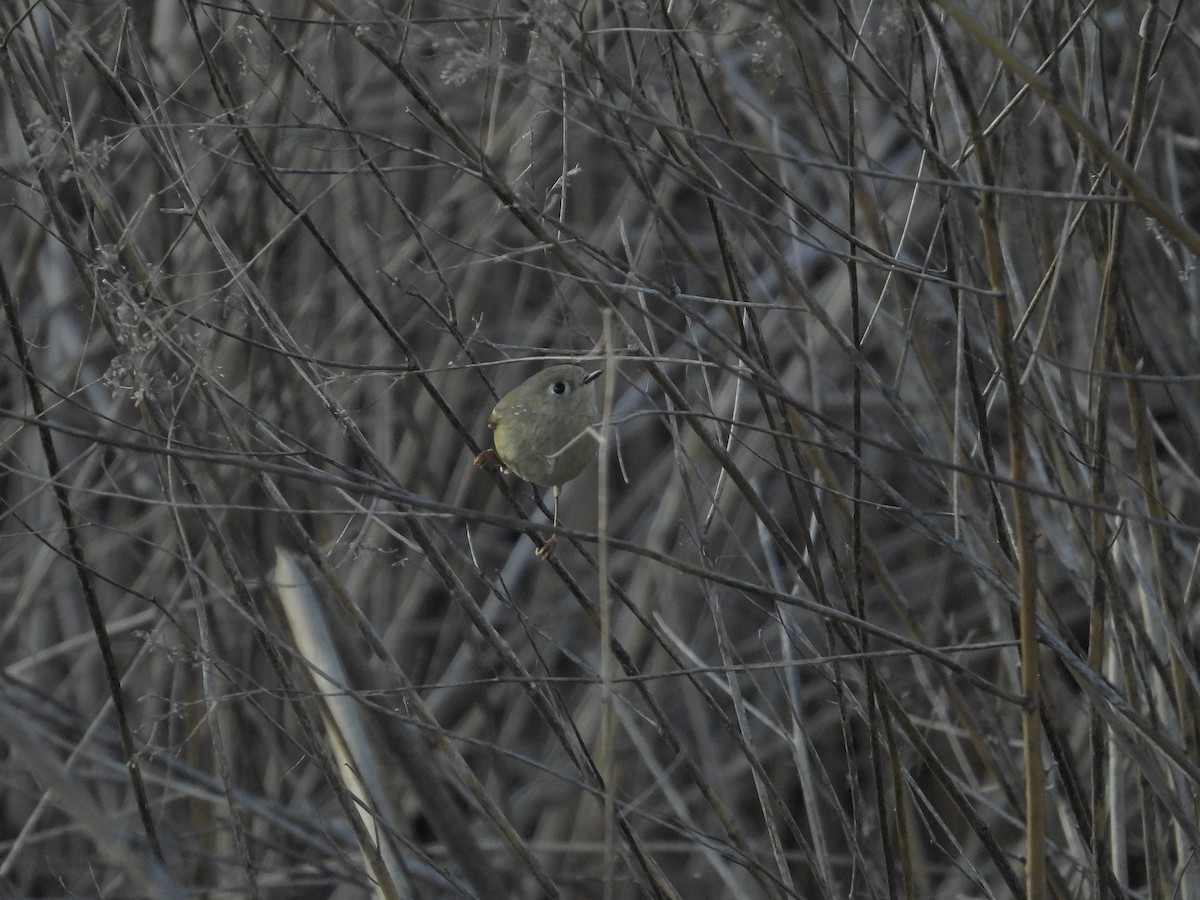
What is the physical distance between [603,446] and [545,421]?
4.09 ft

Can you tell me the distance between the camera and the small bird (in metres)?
2.21

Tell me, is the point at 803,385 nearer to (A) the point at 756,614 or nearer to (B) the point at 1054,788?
(A) the point at 756,614

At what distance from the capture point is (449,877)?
1643 mm

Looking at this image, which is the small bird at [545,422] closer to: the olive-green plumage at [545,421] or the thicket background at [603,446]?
the olive-green plumage at [545,421]

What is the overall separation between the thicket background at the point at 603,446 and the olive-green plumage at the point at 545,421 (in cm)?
12

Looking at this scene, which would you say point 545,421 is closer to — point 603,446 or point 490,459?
point 490,459

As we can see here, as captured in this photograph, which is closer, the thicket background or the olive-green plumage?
the thicket background

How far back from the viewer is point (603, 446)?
100cm

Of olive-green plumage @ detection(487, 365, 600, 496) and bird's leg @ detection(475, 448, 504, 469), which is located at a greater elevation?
olive-green plumage @ detection(487, 365, 600, 496)

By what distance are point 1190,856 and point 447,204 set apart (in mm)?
2856

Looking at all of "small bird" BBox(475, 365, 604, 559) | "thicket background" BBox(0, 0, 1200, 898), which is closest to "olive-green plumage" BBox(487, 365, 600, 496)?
"small bird" BBox(475, 365, 604, 559)

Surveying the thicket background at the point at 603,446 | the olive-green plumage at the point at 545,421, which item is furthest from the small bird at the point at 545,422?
the thicket background at the point at 603,446

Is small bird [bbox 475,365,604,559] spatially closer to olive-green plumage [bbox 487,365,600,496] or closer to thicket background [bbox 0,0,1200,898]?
olive-green plumage [bbox 487,365,600,496]

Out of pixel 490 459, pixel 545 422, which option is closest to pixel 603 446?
pixel 545 422
